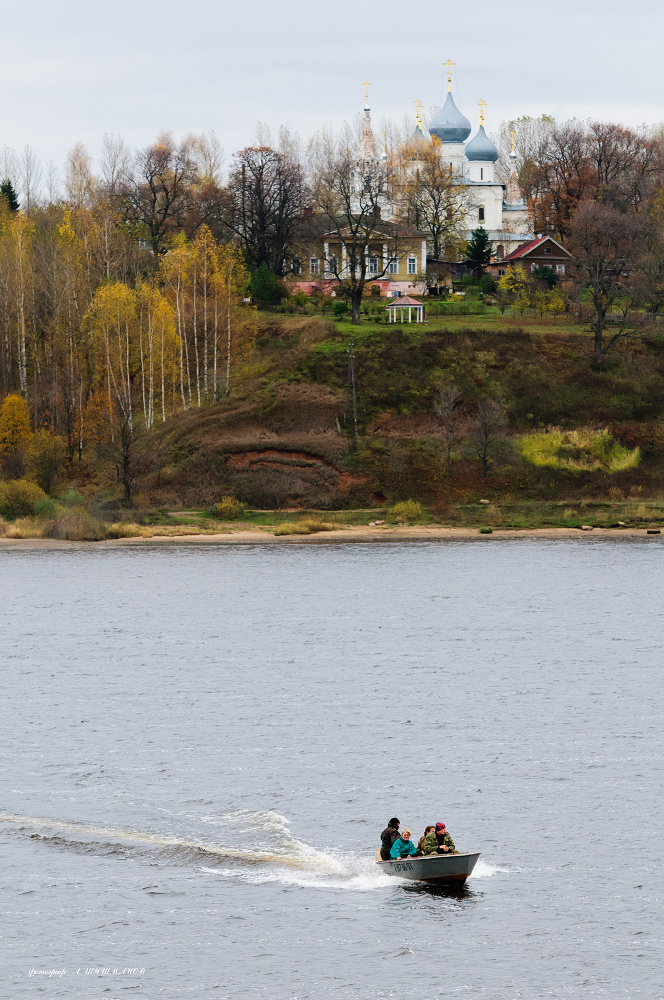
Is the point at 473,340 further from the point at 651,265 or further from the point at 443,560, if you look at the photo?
the point at 443,560

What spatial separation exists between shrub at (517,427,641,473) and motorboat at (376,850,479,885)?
61627mm

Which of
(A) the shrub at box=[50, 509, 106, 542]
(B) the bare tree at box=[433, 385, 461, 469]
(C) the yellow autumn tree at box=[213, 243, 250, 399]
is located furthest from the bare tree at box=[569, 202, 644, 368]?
(A) the shrub at box=[50, 509, 106, 542]

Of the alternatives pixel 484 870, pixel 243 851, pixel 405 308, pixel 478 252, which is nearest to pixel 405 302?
pixel 405 308

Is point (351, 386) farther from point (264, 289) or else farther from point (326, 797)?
point (326, 797)

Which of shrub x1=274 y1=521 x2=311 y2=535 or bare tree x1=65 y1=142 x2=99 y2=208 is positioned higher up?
bare tree x1=65 y1=142 x2=99 y2=208

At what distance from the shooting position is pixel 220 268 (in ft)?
336

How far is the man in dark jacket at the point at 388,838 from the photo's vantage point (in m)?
28.6

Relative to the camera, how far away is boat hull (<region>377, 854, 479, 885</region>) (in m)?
28.1

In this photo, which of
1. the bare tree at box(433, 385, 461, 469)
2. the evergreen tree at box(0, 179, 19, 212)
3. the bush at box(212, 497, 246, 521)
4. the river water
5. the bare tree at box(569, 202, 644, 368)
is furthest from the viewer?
the evergreen tree at box(0, 179, 19, 212)

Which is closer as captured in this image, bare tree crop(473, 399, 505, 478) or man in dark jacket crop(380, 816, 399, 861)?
man in dark jacket crop(380, 816, 399, 861)

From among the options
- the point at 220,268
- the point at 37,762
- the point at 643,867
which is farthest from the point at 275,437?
the point at 643,867

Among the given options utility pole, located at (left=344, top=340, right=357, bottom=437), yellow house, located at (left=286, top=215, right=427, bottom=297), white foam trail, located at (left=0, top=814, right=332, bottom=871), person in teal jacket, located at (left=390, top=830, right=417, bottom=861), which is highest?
yellow house, located at (left=286, top=215, right=427, bottom=297)

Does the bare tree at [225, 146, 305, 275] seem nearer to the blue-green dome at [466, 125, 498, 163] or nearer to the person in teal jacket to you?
the blue-green dome at [466, 125, 498, 163]

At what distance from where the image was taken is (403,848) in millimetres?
28453
